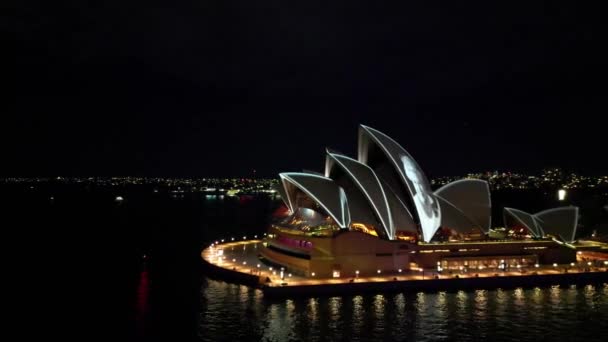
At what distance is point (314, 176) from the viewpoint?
113 ft

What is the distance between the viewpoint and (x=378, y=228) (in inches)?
1316

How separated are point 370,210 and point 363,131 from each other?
16.8 ft

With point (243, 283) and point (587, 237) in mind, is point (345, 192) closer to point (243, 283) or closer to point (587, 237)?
point (243, 283)

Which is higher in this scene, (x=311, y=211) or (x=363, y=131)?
(x=363, y=131)

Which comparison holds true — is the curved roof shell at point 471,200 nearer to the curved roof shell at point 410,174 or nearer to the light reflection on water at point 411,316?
the curved roof shell at point 410,174

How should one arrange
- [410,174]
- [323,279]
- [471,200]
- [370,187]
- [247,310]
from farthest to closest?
[471,200]
[410,174]
[370,187]
[323,279]
[247,310]

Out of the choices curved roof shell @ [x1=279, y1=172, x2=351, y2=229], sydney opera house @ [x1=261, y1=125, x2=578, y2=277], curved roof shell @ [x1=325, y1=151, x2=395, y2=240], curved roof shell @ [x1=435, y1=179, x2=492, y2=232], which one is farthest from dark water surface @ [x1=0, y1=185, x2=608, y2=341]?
curved roof shell @ [x1=435, y1=179, x2=492, y2=232]

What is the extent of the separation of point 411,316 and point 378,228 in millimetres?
8777

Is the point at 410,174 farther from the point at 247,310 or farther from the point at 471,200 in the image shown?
the point at 247,310

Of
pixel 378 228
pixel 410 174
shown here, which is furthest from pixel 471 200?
pixel 378 228

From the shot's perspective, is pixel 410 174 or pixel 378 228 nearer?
pixel 378 228

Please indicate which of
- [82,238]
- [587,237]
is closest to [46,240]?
[82,238]

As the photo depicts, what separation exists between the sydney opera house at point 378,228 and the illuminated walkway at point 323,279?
0.75 m

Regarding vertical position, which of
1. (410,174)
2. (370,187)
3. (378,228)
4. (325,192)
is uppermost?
(410,174)
